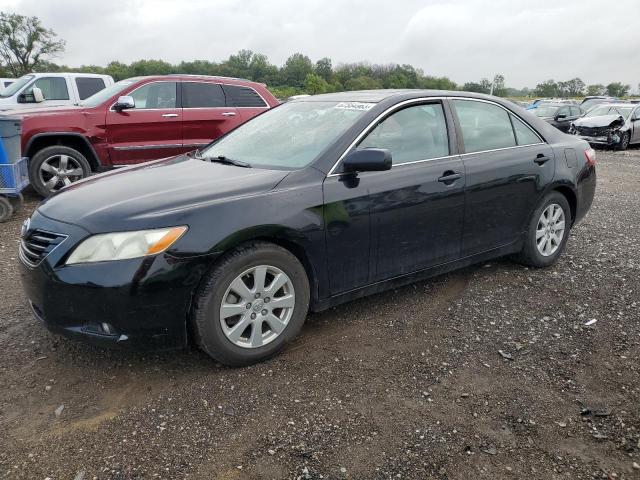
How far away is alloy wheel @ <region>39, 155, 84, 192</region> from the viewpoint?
7.28 meters

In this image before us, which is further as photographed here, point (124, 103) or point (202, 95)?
point (202, 95)

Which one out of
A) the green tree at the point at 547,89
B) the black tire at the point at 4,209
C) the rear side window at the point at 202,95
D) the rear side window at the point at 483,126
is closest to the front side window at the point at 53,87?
the rear side window at the point at 202,95

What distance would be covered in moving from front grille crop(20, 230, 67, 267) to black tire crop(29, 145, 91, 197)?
4627 millimetres

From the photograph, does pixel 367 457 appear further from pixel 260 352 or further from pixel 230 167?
pixel 230 167

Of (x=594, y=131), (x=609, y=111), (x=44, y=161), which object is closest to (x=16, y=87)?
(x=44, y=161)

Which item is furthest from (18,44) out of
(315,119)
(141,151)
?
(315,119)

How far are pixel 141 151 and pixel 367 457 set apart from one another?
6611mm

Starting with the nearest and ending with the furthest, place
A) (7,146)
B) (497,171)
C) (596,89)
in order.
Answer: (497,171) < (7,146) < (596,89)

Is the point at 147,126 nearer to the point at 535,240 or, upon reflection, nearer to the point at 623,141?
the point at 535,240

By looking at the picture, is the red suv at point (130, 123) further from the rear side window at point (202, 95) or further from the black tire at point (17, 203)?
the black tire at point (17, 203)

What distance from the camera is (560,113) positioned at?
63.2 feet

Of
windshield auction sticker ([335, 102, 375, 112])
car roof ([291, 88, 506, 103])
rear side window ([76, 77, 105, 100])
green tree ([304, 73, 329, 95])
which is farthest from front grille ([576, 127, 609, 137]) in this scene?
green tree ([304, 73, 329, 95])

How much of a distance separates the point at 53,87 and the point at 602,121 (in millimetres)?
16162

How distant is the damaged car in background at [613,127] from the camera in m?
16.8
